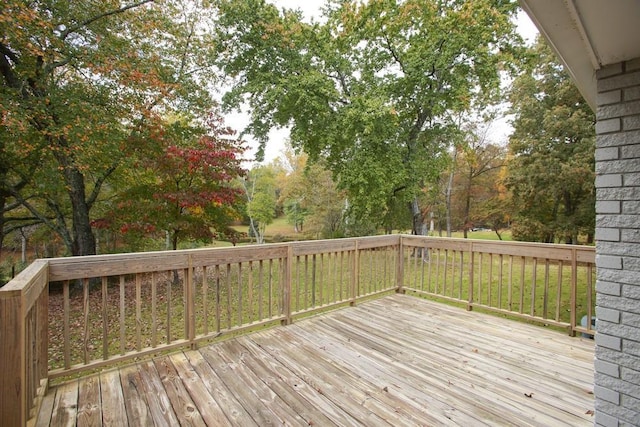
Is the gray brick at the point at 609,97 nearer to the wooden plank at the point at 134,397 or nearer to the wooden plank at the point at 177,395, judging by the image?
the wooden plank at the point at 177,395

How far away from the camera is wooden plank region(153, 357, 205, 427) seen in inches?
76.6

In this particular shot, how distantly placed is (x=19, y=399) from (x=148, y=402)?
77 centimetres

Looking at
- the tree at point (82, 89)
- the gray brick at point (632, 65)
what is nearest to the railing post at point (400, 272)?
the gray brick at point (632, 65)

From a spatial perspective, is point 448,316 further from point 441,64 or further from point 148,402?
point 441,64

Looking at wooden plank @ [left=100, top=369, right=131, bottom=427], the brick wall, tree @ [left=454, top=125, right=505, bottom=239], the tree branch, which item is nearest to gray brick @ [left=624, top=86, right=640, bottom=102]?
the brick wall

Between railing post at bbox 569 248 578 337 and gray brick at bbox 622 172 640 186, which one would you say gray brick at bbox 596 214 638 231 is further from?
railing post at bbox 569 248 578 337

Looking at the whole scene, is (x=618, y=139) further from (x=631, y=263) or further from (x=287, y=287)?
(x=287, y=287)

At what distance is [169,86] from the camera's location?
6.34 metres

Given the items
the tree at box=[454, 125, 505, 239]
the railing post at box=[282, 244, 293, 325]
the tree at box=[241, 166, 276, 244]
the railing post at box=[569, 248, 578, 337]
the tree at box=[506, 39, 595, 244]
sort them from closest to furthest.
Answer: the railing post at box=[569, 248, 578, 337]
the railing post at box=[282, 244, 293, 325]
the tree at box=[506, 39, 595, 244]
the tree at box=[454, 125, 505, 239]
the tree at box=[241, 166, 276, 244]

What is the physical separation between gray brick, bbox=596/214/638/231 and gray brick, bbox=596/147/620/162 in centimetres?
29

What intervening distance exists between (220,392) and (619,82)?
9.82 feet

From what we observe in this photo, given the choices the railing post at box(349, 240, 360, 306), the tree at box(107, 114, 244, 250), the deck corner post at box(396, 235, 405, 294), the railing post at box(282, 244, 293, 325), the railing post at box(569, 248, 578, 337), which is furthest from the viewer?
the tree at box(107, 114, 244, 250)

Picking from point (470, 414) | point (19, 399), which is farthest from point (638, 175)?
point (19, 399)

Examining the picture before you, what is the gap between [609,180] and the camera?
1547 millimetres
